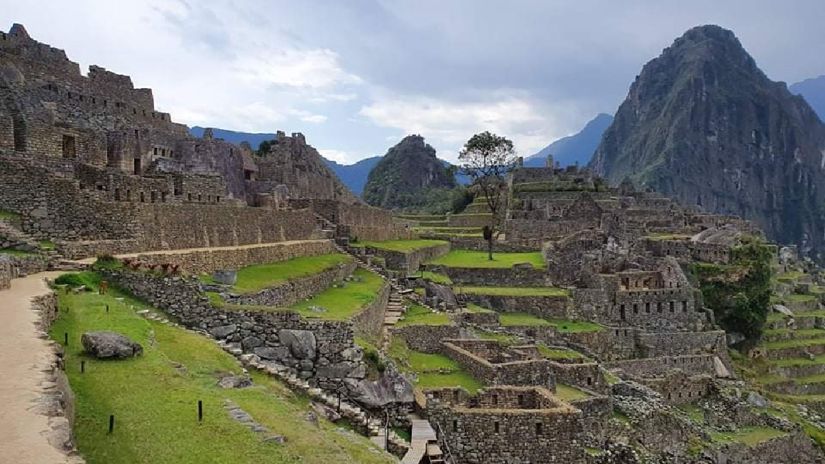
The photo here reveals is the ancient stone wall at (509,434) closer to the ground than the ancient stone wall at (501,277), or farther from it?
closer to the ground

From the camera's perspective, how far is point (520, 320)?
1304 inches

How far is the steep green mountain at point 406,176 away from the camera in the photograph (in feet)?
379

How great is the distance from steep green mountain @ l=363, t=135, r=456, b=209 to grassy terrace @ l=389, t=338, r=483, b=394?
87.1m

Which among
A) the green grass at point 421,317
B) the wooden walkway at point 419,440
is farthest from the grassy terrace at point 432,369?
the wooden walkway at point 419,440

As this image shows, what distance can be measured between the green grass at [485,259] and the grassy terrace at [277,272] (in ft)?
42.3

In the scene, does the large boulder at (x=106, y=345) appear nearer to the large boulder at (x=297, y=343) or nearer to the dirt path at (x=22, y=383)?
the dirt path at (x=22, y=383)

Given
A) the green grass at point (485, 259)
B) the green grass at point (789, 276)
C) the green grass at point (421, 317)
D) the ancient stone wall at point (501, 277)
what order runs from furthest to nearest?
the green grass at point (789, 276) < the green grass at point (485, 259) < the ancient stone wall at point (501, 277) < the green grass at point (421, 317)

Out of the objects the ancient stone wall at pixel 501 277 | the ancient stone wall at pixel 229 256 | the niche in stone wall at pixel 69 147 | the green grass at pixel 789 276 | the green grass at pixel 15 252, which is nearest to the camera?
the green grass at pixel 15 252

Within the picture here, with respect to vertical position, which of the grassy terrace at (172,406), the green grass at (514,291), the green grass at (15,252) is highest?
the green grass at (15,252)

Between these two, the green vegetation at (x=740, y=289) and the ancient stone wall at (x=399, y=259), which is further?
the green vegetation at (x=740, y=289)

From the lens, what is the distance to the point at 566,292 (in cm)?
3669

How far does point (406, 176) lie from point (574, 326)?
88.5 metres

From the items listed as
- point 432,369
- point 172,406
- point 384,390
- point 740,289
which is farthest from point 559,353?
point 172,406

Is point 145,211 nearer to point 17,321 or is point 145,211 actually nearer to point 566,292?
point 17,321
